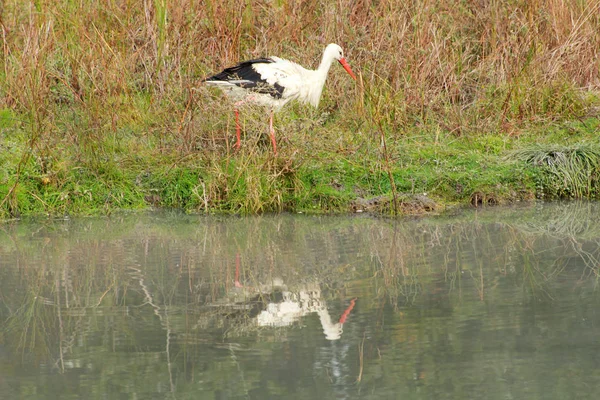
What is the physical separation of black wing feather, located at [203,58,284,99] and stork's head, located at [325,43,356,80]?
808 millimetres

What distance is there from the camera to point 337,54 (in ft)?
33.0

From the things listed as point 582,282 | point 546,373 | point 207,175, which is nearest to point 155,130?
point 207,175

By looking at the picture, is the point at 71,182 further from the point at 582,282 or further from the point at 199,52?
the point at 582,282

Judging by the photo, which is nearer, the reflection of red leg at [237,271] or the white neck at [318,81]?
the reflection of red leg at [237,271]

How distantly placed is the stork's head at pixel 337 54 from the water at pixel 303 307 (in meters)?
2.50

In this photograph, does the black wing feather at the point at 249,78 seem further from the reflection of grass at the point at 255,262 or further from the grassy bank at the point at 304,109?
the reflection of grass at the point at 255,262

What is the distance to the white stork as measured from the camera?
362 inches

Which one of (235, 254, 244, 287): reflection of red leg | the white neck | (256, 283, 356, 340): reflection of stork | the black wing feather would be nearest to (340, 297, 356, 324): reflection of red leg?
(256, 283, 356, 340): reflection of stork

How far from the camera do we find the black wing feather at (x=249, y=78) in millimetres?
9188

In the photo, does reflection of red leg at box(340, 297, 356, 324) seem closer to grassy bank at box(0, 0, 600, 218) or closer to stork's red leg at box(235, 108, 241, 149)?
grassy bank at box(0, 0, 600, 218)

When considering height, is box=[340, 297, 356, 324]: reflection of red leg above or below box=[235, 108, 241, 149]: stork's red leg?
below

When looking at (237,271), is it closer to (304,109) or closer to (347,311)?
(347,311)

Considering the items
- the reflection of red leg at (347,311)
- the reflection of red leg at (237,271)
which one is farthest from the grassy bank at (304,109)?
the reflection of red leg at (347,311)

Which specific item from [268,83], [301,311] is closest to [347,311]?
[301,311]
